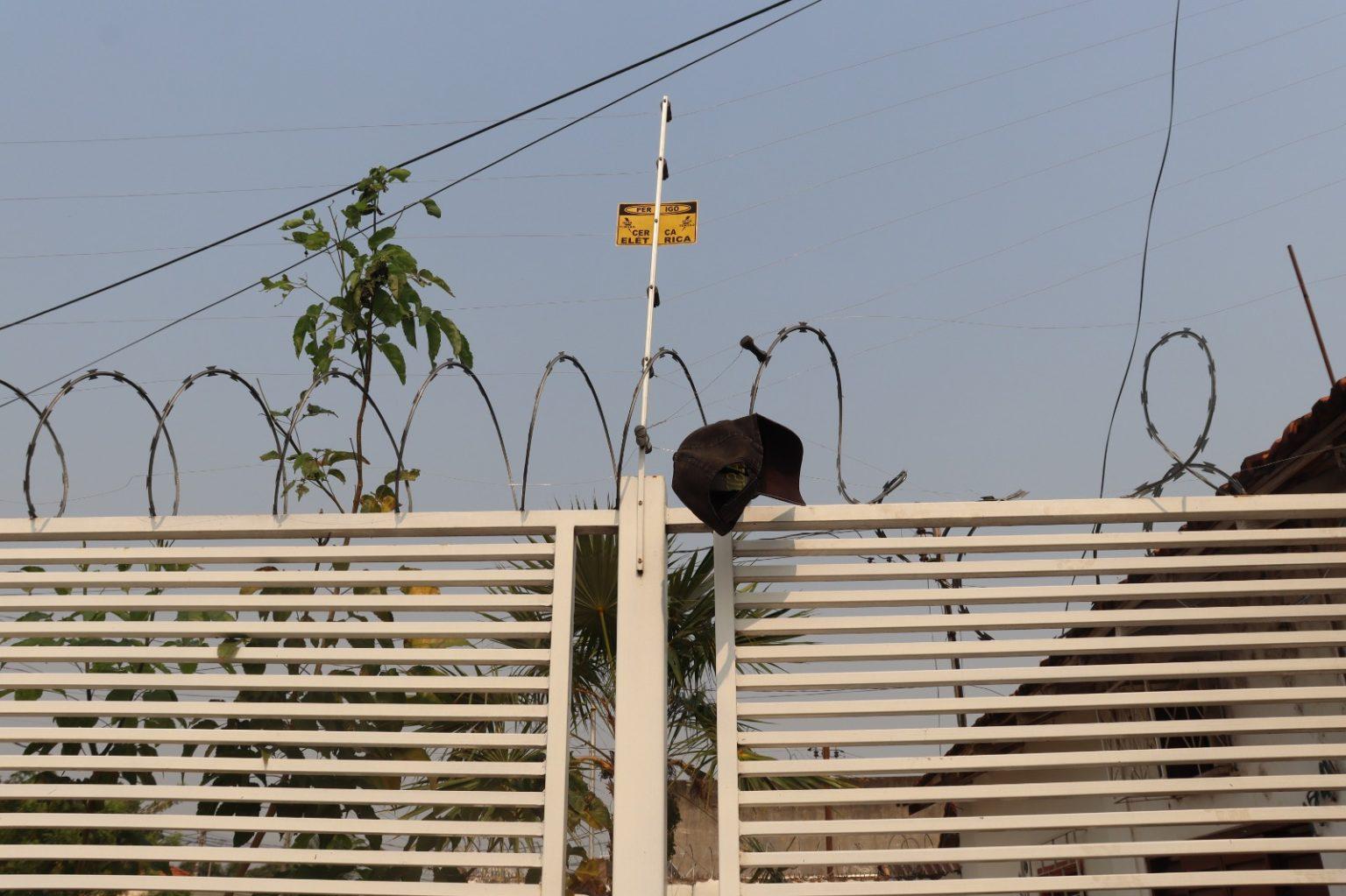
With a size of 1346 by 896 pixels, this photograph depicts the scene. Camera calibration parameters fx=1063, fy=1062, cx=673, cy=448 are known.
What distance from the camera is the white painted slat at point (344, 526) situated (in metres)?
3.71

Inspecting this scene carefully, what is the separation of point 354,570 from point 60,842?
1346 millimetres

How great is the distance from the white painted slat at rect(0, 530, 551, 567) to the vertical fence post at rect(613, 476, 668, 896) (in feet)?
1.09

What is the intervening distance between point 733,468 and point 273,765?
1.79 meters

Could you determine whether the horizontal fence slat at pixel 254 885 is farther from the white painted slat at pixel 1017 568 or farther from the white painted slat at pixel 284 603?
the white painted slat at pixel 1017 568

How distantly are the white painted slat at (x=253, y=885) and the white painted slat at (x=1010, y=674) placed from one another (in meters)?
1.01

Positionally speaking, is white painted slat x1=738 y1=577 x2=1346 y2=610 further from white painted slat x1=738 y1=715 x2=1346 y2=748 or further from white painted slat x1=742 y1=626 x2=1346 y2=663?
white painted slat x1=738 y1=715 x2=1346 y2=748

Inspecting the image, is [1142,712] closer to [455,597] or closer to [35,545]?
[455,597]

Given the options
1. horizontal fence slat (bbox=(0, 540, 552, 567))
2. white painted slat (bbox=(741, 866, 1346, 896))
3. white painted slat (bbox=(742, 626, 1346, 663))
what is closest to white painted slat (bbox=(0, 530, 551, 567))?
horizontal fence slat (bbox=(0, 540, 552, 567))

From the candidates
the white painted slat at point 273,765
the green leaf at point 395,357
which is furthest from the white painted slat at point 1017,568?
the green leaf at point 395,357

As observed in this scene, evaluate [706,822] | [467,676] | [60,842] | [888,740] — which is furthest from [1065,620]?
[60,842]

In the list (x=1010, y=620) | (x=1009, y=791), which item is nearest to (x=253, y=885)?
(x=1009, y=791)

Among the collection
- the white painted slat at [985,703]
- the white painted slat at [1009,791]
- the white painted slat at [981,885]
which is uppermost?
the white painted slat at [985,703]

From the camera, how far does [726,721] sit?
3438 mm

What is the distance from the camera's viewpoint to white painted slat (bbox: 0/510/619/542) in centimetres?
371
